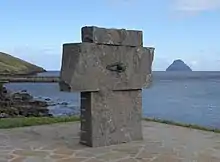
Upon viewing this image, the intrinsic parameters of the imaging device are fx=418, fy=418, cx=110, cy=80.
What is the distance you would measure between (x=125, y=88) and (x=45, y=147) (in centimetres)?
157

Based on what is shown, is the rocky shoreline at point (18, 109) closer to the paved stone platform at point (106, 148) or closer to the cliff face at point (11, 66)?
the paved stone platform at point (106, 148)

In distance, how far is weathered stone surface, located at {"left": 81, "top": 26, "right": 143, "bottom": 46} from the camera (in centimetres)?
620

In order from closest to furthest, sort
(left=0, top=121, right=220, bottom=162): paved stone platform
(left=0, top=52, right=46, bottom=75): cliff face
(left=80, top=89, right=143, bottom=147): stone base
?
(left=0, top=121, right=220, bottom=162): paved stone platform, (left=80, top=89, right=143, bottom=147): stone base, (left=0, top=52, right=46, bottom=75): cliff face

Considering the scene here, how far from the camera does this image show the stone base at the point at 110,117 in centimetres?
639

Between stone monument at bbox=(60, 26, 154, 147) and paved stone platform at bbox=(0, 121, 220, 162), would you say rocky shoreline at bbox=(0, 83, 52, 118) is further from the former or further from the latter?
stone monument at bbox=(60, 26, 154, 147)

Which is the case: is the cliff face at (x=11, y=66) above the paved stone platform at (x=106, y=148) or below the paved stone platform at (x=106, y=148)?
above

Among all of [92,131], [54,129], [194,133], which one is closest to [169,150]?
[92,131]

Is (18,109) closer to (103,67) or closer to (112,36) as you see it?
(103,67)

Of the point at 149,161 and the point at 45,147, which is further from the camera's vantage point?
the point at 45,147

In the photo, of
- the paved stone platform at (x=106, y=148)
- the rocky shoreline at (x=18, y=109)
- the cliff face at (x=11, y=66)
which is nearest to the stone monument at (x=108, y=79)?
the paved stone platform at (x=106, y=148)

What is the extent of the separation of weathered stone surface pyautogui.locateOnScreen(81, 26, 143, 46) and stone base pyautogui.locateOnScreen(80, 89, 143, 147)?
31.0 inches

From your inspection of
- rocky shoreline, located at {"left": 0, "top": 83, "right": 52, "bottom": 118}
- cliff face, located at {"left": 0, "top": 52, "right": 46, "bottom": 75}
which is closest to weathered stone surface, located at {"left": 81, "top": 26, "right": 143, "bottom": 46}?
rocky shoreline, located at {"left": 0, "top": 83, "right": 52, "bottom": 118}

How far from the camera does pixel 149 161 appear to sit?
5.52 metres

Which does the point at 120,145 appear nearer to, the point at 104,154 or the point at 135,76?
the point at 104,154
